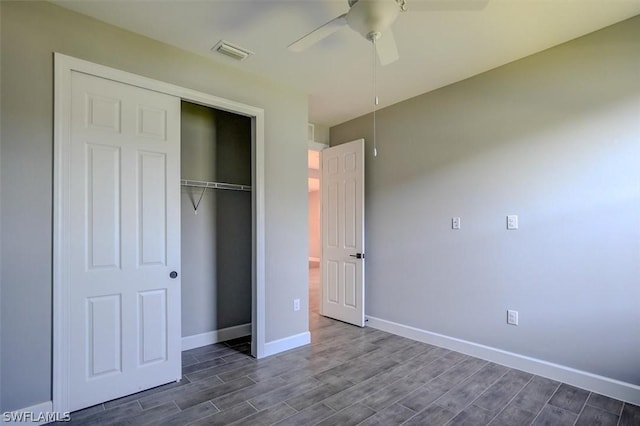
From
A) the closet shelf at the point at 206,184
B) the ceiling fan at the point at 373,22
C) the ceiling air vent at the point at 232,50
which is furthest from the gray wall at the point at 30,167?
the ceiling fan at the point at 373,22

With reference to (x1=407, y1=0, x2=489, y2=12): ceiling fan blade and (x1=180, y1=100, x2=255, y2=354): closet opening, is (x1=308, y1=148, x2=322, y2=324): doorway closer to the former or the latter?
(x1=180, y1=100, x2=255, y2=354): closet opening

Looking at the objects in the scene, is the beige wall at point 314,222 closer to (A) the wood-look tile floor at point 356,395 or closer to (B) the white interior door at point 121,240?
(A) the wood-look tile floor at point 356,395

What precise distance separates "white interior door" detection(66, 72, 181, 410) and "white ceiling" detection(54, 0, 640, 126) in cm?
54

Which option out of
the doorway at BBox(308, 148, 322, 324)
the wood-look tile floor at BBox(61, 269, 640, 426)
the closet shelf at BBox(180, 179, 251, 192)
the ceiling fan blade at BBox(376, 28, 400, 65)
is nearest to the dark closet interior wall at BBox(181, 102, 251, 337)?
the closet shelf at BBox(180, 179, 251, 192)

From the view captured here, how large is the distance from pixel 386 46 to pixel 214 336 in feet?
10.8

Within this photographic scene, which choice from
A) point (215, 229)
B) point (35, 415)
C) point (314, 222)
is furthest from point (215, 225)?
point (314, 222)

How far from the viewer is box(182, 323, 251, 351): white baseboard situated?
11.2 ft

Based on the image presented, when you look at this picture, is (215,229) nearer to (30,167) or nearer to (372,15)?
(30,167)

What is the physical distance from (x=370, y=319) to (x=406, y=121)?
2.52m

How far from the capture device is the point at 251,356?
3.20 m

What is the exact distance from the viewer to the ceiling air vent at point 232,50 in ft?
8.70

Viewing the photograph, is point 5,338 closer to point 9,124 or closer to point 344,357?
point 9,124

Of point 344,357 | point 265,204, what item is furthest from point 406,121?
point 344,357

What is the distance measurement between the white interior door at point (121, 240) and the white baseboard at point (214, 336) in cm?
76
